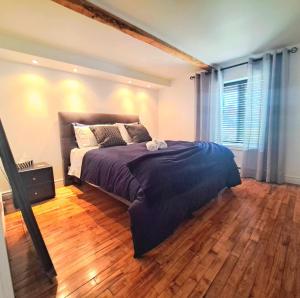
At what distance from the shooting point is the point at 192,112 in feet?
14.3

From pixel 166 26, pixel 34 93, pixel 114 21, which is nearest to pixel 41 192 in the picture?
pixel 34 93

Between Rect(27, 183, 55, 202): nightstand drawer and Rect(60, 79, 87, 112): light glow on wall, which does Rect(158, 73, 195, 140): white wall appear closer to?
Rect(60, 79, 87, 112): light glow on wall

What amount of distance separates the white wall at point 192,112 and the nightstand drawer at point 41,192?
3.21m

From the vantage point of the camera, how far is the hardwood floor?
1.22 meters

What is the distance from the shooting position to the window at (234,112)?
11.7 feet

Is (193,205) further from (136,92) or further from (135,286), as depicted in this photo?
(136,92)

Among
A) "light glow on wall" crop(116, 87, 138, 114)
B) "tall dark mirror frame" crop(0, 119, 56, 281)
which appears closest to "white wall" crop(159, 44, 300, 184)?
"light glow on wall" crop(116, 87, 138, 114)

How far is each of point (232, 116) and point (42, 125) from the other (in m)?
3.67

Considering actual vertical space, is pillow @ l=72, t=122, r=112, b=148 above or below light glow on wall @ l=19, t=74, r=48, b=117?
below

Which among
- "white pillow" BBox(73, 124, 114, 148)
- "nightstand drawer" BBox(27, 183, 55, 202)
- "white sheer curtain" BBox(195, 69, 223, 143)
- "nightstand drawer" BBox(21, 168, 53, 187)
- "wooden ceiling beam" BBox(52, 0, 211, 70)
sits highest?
"wooden ceiling beam" BBox(52, 0, 211, 70)

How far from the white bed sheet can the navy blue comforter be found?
0.39 m

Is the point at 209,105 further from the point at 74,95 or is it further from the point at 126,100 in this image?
the point at 74,95

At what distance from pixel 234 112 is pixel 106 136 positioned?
2.67m

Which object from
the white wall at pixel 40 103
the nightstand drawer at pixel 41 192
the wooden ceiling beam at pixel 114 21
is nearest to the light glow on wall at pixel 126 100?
the white wall at pixel 40 103
